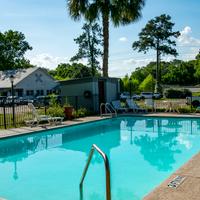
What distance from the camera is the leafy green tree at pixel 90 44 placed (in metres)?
39.7

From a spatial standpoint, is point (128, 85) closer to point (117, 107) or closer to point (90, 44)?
point (90, 44)

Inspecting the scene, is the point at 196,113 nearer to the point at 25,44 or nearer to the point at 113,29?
the point at 113,29

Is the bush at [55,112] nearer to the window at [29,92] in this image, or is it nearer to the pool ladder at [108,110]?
the pool ladder at [108,110]

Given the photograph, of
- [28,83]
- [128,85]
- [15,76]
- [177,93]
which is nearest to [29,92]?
[28,83]

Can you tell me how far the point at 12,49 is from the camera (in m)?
54.3

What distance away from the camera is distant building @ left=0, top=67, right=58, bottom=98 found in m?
38.4

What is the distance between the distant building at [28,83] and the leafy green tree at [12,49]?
11.6 metres

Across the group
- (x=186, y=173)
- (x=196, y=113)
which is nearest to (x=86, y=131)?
(x=196, y=113)

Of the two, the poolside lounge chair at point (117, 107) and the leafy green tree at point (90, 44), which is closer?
the poolside lounge chair at point (117, 107)

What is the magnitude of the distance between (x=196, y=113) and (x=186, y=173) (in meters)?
11.5

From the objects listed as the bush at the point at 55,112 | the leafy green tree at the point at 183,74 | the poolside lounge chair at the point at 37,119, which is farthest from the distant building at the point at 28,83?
the leafy green tree at the point at 183,74

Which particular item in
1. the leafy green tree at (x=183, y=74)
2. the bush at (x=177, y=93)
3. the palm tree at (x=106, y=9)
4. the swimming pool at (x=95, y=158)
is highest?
the palm tree at (x=106, y=9)

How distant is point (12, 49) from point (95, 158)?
49969mm

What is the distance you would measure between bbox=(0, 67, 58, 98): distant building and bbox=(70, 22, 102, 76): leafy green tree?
20.0 feet
